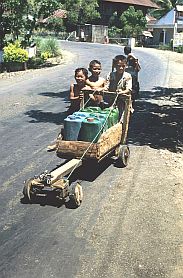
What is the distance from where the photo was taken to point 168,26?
5597cm

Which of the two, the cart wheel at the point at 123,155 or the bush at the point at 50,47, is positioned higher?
the bush at the point at 50,47

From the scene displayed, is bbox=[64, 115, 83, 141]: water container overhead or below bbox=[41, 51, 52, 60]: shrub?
below

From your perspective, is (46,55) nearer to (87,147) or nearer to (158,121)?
(158,121)

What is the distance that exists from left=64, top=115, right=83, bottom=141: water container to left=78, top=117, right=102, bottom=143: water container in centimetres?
7

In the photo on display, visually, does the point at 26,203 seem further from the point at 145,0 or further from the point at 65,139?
the point at 145,0

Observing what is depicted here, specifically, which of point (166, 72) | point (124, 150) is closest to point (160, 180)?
point (124, 150)

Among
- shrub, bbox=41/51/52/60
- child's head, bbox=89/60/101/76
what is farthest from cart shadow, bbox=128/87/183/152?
shrub, bbox=41/51/52/60

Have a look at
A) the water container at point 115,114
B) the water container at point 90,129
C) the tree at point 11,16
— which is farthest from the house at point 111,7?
the water container at point 90,129

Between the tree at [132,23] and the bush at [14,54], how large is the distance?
3377 cm

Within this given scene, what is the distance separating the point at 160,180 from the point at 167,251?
94.7 inches

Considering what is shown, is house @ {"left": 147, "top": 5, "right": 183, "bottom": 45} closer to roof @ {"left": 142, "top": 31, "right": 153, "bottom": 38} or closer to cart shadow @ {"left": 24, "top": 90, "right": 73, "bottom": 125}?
roof @ {"left": 142, "top": 31, "right": 153, "bottom": 38}

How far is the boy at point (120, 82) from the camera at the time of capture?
8.01 meters

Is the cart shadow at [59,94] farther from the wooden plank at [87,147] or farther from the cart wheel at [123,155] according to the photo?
the wooden plank at [87,147]

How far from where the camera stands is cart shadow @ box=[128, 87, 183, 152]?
384 inches
